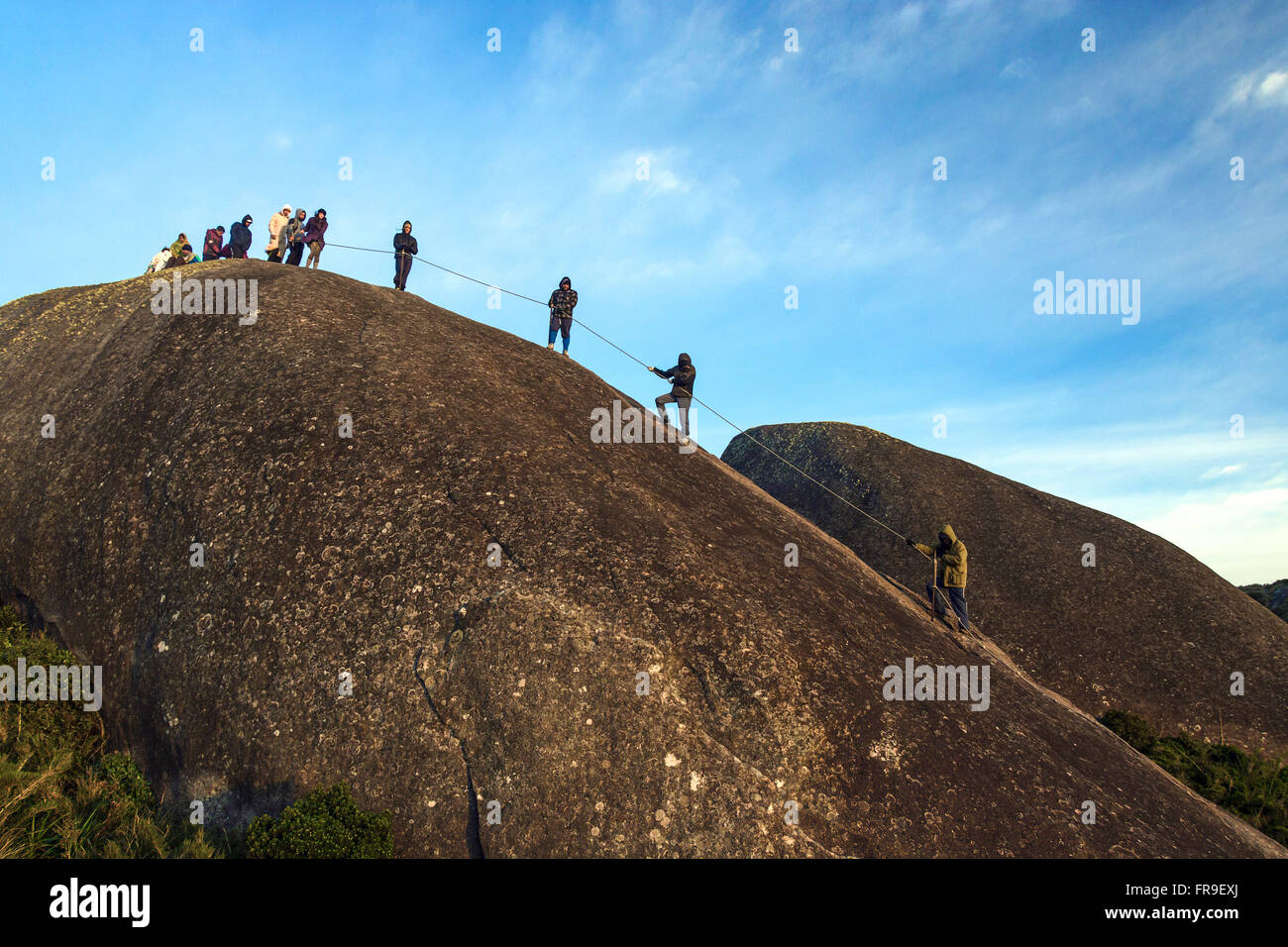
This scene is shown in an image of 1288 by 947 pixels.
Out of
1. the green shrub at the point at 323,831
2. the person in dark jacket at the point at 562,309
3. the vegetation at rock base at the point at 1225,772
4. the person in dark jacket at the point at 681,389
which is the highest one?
the person in dark jacket at the point at 562,309

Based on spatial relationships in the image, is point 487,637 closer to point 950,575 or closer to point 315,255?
point 950,575

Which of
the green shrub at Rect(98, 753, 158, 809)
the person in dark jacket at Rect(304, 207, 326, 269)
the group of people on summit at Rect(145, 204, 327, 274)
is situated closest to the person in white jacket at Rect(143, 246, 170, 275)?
the group of people on summit at Rect(145, 204, 327, 274)

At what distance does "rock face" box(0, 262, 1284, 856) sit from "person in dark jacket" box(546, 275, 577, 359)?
25.5 ft

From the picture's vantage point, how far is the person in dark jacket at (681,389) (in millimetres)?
27219

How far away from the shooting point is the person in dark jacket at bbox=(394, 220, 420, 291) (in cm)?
2836

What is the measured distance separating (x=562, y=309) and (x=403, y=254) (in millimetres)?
6601

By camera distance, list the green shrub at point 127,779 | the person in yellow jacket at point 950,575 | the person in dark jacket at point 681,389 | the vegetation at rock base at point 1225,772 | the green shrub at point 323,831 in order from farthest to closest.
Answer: the person in dark jacket at point 681,389, the vegetation at rock base at point 1225,772, the person in yellow jacket at point 950,575, the green shrub at point 127,779, the green shrub at point 323,831

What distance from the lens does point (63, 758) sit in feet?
44.5

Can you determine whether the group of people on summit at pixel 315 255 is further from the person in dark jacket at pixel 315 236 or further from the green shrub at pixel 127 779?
the green shrub at pixel 127 779

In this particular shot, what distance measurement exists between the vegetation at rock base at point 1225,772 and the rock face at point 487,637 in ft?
20.8

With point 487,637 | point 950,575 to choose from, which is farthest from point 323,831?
point 950,575

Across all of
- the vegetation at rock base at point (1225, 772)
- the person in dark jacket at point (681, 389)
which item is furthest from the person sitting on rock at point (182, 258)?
the vegetation at rock base at point (1225, 772)

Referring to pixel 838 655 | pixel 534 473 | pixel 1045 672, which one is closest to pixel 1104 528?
pixel 1045 672
